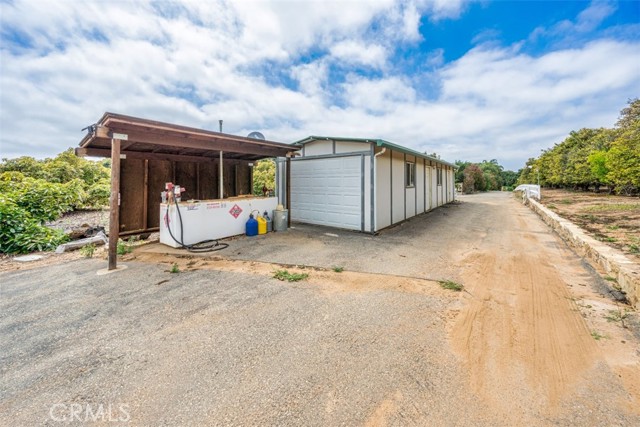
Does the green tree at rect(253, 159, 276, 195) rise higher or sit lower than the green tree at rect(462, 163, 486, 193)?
lower

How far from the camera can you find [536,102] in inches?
530

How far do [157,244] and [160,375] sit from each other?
5.17m

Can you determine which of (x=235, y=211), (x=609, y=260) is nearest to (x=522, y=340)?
(x=609, y=260)

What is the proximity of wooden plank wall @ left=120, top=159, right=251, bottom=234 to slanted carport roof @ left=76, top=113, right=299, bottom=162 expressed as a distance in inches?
10.0

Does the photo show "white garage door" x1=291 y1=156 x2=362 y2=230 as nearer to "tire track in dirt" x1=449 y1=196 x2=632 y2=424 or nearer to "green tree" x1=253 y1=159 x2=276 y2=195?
"tire track in dirt" x1=449 y1=196 x2=632 y2=424

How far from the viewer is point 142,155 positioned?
23.9 ft

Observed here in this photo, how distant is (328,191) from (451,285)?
5.46 m

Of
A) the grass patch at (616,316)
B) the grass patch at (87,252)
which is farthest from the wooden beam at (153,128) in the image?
the grass patch at (616,316)

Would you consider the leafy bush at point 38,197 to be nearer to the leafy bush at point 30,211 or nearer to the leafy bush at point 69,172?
the leafy bush at point 30,211

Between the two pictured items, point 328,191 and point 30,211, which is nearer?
point 30,211

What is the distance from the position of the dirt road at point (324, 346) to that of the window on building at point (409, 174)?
613 centimetres

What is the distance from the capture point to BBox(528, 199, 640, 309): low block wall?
3.26 meters

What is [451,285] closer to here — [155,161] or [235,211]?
[235,211]

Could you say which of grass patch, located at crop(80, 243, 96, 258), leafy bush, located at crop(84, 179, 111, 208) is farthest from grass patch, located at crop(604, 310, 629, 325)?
leafy bush, located at crop(84, 179, 111, 208)
